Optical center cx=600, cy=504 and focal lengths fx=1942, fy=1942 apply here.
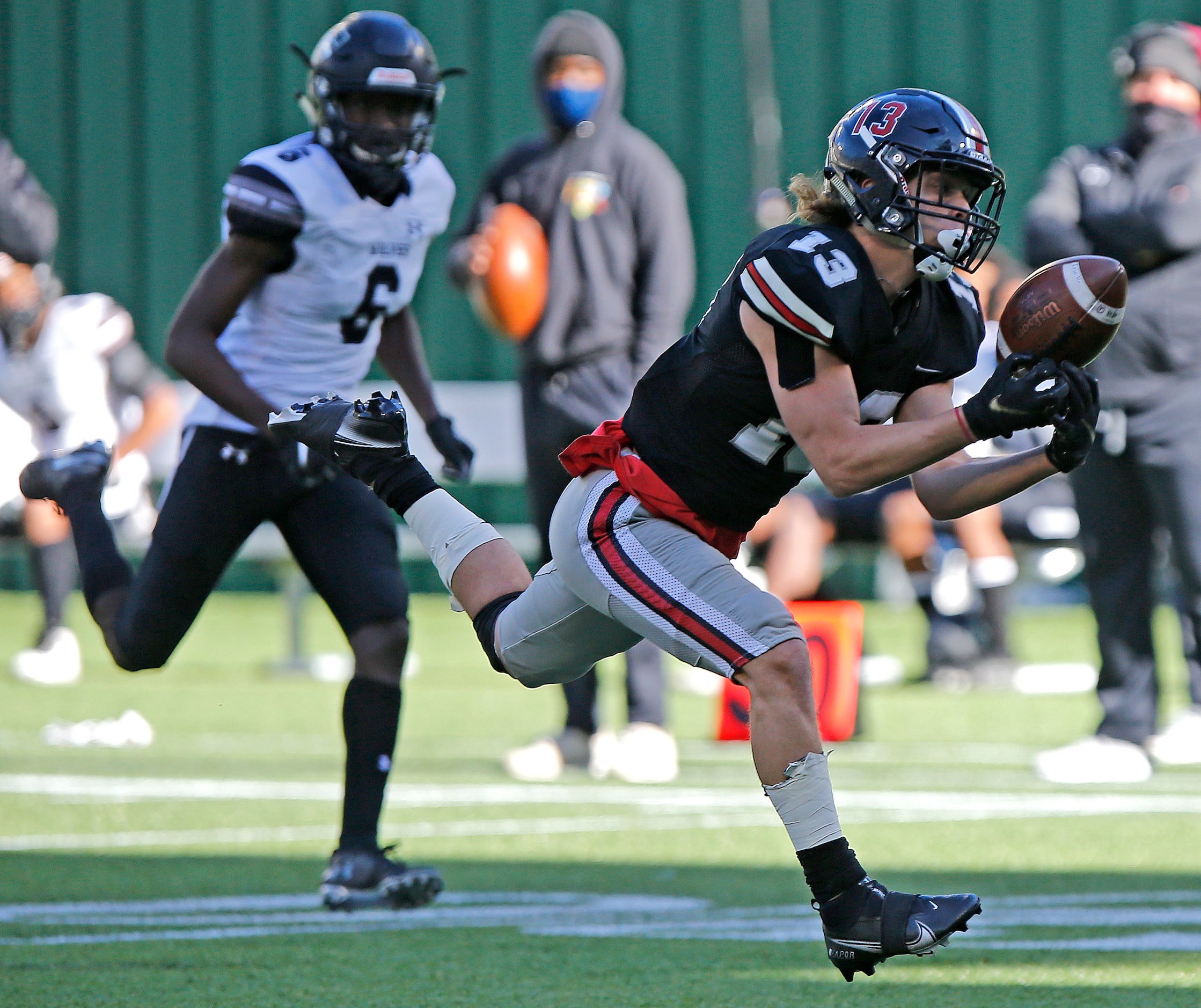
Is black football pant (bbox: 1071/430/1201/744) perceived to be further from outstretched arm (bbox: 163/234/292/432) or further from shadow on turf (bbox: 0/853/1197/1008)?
outstretched arm (bbox: 163/234/292/432)

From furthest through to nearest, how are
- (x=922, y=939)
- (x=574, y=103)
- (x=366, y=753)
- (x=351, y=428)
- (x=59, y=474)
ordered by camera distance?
(x=574, y=103) < (x=59, y=474) < (x=366, y=753) < (x=351, y=428) < (x=922, y=939)

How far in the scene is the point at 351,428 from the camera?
3969 mm

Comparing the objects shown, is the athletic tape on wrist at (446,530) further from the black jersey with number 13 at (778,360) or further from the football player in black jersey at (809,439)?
the black jersey with number 13 at (778,360)

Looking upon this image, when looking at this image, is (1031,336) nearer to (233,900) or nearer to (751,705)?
(751,705)

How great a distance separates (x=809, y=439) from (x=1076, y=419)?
44 cm

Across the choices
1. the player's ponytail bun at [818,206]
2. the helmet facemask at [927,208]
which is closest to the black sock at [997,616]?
the player's ponytail bun at [818,206]

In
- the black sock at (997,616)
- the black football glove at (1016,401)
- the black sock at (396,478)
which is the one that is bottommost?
the black sock at (997,616)

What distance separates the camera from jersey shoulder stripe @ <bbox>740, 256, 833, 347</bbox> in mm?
3211

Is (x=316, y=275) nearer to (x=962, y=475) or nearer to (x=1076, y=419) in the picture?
(x=962, y=475)

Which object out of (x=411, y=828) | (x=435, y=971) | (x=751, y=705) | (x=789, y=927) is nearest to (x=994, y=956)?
(x=789, y=927)

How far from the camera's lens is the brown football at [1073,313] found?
11.1ft

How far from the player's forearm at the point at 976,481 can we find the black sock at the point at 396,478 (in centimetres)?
103

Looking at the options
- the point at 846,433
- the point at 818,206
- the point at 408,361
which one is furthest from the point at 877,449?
the point at 408,361

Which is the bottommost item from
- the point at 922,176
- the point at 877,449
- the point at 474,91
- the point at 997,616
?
the point at 997,616
